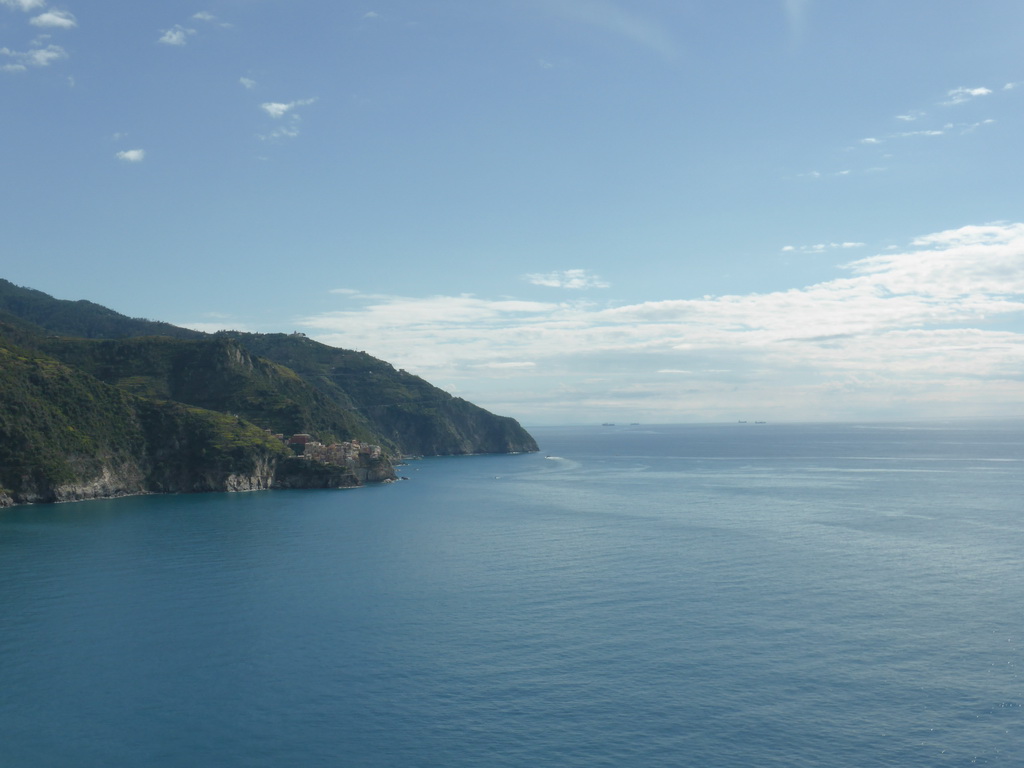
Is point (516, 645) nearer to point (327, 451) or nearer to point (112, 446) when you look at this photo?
point (112, 446)

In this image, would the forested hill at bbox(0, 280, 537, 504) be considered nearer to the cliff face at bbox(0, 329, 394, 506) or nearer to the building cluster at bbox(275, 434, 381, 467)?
the cliff face at bbox(0, 329, 394, 506)

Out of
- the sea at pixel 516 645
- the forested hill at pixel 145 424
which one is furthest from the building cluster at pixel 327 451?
the sea at pixel 516 645

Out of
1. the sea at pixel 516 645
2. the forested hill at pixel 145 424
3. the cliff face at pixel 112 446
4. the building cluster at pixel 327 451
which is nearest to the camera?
the sea at pixel 516 645

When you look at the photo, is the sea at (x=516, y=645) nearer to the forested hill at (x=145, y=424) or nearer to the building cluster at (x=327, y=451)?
the forested hill at (x=145, y=424)

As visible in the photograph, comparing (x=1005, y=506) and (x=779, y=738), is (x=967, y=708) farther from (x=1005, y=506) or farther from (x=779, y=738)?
(x=1005, y=506)

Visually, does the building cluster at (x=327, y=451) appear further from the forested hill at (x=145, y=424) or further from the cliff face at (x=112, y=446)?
the cliff face at (x=112, y=446)

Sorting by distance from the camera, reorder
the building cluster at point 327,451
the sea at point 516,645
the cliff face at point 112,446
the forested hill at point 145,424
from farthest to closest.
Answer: the building cluster at point 327,451
the forested hill at point 145,424
the cliff face at point 112,446
the sea at point 516,645

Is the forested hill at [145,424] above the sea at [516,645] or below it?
above

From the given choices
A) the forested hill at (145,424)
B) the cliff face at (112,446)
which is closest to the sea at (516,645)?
the cliff face at (112,446)

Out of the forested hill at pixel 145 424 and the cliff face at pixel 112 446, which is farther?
the forested hill at pixel 145 424

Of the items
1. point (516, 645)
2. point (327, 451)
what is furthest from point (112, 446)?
point (516, 645)
